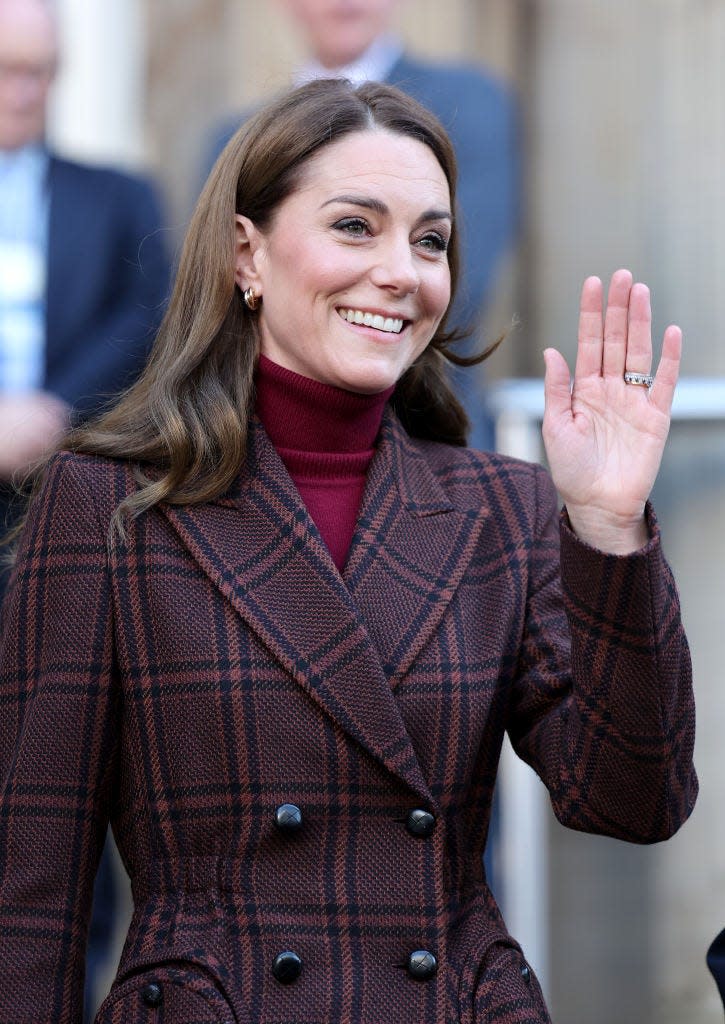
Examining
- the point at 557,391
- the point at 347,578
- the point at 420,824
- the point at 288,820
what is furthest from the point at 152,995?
the point at 557,391

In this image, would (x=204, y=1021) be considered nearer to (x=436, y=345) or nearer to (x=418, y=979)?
(x=418, y=979)

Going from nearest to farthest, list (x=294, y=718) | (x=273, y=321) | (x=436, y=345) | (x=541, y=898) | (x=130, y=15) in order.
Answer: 1. (x=294, y=718)
2. (x=273, y=321)
3. (x=436, y=345)
4. (x=541, y=898)
5. (x=130, y=15)

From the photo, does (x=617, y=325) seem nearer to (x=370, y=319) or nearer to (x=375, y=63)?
(x=370, y=319)

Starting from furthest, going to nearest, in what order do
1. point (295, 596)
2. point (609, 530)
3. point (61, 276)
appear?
point (61, 276)
point (295, 596)
point (609, 530)

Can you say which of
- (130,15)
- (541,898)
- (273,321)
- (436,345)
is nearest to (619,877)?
(541,898)

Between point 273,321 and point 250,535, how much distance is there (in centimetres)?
36

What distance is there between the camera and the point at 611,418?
2471 millimetres

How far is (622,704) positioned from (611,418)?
0.39m

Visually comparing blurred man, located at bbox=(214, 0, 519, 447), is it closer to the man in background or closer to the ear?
the man in background

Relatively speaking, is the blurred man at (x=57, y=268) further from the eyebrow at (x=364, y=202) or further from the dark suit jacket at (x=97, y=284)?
the eyebrow at (x=364, y=202)

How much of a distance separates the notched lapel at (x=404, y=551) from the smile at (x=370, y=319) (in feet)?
0.75

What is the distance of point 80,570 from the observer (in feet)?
8.48

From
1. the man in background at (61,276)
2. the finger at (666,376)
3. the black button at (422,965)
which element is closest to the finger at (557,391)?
the finger at (666,376)

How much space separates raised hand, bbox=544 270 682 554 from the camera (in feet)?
7.85
